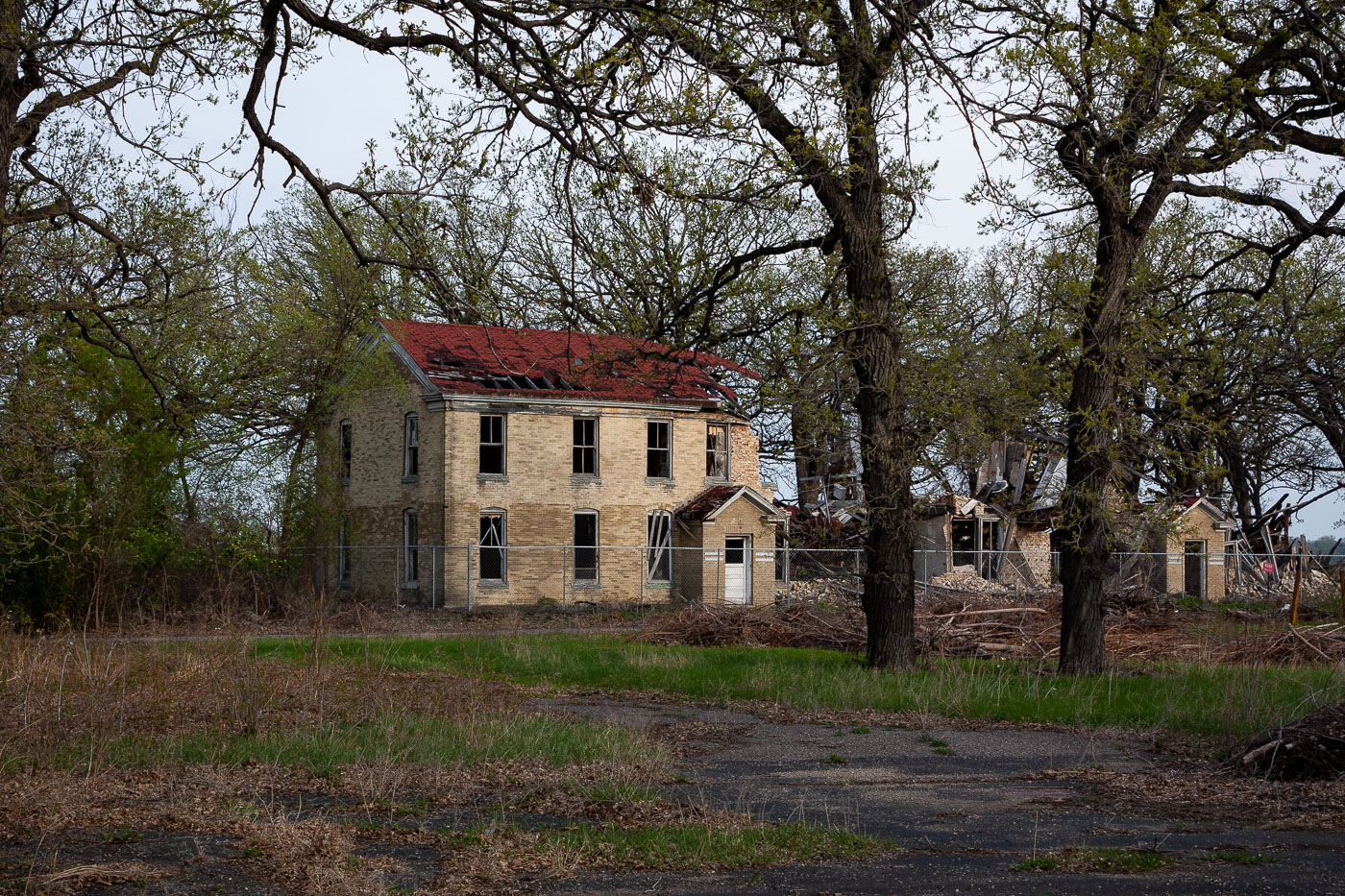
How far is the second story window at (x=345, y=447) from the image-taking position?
1578 inches

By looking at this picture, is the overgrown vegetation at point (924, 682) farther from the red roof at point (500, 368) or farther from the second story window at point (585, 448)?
the second story window at point (585, 448)

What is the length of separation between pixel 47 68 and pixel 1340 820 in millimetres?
12684

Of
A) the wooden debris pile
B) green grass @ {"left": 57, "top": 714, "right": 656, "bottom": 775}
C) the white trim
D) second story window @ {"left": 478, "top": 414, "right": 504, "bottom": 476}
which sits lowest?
green grass @ {"left": 57, "top": 714, "right": 656, "bottom": 775}

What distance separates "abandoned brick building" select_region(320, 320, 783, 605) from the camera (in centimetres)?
3575

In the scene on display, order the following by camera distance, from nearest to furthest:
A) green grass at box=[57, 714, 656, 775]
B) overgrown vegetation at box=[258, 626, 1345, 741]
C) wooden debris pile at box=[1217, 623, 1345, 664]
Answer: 1. green grass at box=[57, 714, 656, 775]
2. overgrown vegetation at box=[258, 626, 1345, 741]
3. wooden debris pile at box=[1217, 623, 1345, 664]

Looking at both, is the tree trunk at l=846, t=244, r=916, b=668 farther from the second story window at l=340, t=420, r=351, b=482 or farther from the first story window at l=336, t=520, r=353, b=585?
the second story window at l=340, t=420, r=351, b=482

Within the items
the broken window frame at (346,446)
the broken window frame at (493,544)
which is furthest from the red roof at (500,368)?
the broken window frame at (346,446)

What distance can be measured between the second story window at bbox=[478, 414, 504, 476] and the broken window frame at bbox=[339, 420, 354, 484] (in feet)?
19.2

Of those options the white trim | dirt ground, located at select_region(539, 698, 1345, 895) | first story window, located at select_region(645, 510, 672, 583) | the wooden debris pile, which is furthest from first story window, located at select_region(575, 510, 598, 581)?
dirt ground, located at select_region(539, 698, 1345, 895)

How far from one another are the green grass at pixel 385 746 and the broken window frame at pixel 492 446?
24987 mm

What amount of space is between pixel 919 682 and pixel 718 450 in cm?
2683

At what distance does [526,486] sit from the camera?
121ft

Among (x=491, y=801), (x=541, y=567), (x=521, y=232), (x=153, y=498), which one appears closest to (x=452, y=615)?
(x=541, y=567)

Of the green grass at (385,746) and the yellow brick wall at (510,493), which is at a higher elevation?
the yellow brick wall at (510,493)
